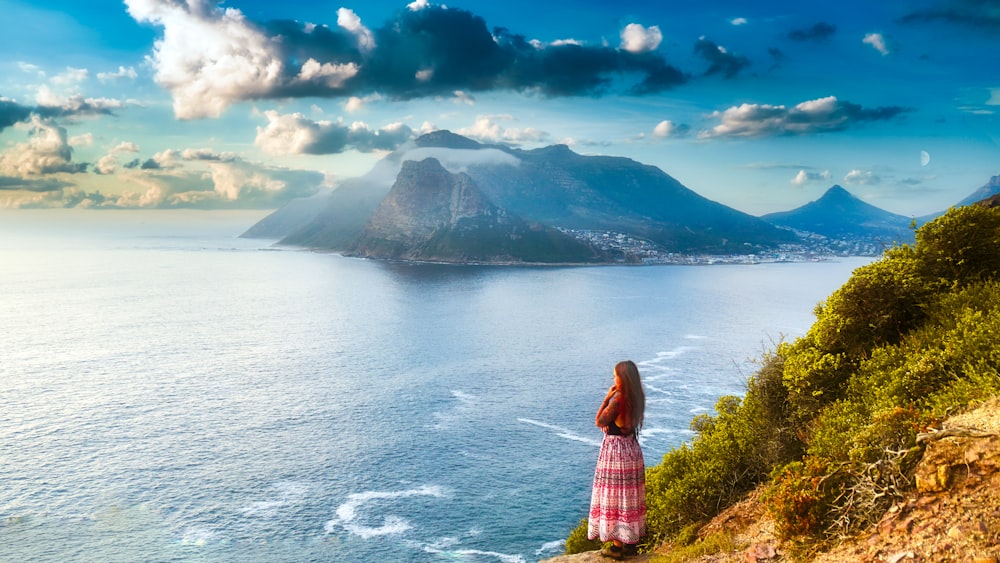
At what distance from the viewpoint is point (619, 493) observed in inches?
551

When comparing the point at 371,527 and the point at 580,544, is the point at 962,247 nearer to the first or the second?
the point at 580,544

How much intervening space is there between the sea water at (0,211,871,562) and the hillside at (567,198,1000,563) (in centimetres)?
3895

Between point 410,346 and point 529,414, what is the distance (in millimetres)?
48921

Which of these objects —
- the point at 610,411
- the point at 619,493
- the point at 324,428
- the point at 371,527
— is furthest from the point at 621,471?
the point at 324,428

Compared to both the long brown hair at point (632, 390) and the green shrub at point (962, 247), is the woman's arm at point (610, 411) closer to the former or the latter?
the long brown hair at point (632, 390)

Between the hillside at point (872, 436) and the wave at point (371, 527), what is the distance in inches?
1548

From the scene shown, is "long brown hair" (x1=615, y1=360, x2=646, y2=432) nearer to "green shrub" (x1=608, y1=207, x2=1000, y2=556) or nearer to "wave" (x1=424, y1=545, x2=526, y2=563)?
"green shrub" (x1=608, y1=207, x2=1000, y2=556)

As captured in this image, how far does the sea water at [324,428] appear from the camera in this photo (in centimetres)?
5647

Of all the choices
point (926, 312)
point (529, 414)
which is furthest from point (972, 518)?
point (529, 414)

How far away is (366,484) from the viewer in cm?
6531

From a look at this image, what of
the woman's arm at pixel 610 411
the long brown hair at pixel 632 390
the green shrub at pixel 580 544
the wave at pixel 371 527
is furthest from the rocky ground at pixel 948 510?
the wave at pixel 371 527

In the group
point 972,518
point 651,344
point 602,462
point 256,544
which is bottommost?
point 256,544

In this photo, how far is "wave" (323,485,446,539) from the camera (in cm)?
5662

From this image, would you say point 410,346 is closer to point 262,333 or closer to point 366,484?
point 262,333
